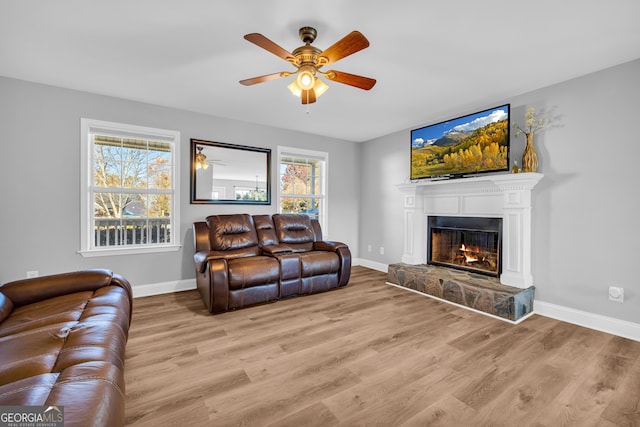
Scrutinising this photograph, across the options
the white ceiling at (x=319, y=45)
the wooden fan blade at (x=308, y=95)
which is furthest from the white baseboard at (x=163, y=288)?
the wooden fan blade at (x=308, y=95)

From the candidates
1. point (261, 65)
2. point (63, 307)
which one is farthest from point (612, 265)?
point (63, 307)

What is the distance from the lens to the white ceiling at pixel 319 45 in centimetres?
188

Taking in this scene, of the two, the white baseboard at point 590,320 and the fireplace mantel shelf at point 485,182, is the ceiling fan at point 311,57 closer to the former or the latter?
the fireplace mantel shelf at point 485,182

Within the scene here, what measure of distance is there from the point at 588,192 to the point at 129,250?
5182 mm

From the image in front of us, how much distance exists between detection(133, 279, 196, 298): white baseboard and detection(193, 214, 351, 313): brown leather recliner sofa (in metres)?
0.58

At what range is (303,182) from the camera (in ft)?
16.4

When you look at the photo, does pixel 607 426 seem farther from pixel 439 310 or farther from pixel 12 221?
pixel 12 221

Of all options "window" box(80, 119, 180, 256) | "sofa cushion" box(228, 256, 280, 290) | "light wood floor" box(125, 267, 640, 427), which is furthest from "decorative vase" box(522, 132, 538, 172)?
"window" box(80, 119, 180, 256)

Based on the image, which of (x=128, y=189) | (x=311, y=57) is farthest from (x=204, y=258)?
(x=311, y=57)

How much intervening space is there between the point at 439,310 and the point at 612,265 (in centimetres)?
161

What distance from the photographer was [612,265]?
2584 millimetres

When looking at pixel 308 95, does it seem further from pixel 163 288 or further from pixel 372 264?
pixel 372 264

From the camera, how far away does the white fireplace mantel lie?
3057mm

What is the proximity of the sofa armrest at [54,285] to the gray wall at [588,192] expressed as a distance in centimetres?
418
